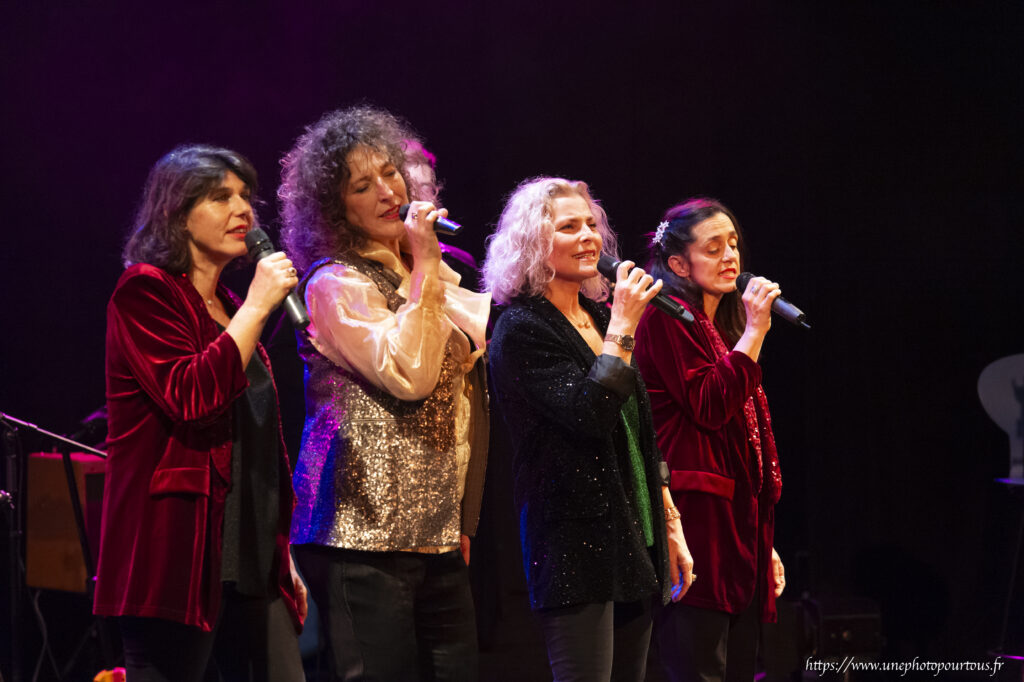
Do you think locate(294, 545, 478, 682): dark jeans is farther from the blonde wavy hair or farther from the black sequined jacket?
the blonde wavy hair

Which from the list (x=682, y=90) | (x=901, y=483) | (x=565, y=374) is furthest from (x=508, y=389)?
(x=901, y=483)

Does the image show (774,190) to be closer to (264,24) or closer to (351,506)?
(264,24)

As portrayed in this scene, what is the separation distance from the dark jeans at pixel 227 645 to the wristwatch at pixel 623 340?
80cm

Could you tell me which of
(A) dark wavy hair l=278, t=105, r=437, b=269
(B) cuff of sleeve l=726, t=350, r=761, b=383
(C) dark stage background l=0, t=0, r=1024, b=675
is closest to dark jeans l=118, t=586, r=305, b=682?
(A) dark wavy hair l=278, t=105, r=437, b=269

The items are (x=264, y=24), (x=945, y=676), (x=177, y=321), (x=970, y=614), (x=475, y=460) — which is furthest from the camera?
(x=970, y=614)

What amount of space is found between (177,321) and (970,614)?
3551mm

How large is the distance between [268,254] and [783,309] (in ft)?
3.87

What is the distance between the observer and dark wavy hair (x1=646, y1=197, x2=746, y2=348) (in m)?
2.69

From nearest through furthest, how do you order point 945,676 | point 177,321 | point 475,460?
point 177,321 → point 475,460 → point 945,676

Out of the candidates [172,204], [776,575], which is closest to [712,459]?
[776,575]

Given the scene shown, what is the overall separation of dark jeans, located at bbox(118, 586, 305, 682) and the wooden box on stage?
1805 millimetres

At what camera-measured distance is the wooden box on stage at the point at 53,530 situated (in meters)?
3.47

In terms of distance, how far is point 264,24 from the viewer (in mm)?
3574

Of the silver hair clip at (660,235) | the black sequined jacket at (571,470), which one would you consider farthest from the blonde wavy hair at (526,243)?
the silver hair clip at (660,235)
